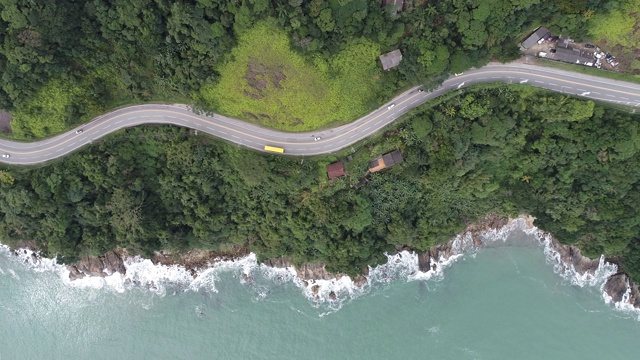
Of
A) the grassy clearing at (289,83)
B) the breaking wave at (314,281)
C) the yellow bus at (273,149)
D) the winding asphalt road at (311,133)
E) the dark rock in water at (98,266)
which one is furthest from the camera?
the dark rock in water at (98,266)

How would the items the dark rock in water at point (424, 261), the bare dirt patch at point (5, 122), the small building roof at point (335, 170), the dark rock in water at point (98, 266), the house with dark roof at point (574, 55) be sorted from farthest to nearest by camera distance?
the dark rock in water at point (98, 266) → the dark rock in water at point (424, 261) → the bare dirt patch at point (5, 122) → the small building roof at point (335, 170) → the house with dark roof at point (574, 55)

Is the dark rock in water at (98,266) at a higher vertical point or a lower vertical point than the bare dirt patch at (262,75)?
lower

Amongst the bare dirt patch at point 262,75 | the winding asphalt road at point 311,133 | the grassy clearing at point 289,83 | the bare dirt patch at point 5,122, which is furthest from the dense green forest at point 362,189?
the bare dirt patch at point 262,75

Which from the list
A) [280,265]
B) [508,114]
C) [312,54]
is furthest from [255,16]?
[280,265]

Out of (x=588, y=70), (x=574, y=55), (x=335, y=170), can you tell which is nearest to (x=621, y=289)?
(x=588, y=70)

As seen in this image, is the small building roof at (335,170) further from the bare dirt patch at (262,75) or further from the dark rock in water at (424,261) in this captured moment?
the dark rock in water at (424,261)

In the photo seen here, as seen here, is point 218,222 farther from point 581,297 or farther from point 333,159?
point 581,297
